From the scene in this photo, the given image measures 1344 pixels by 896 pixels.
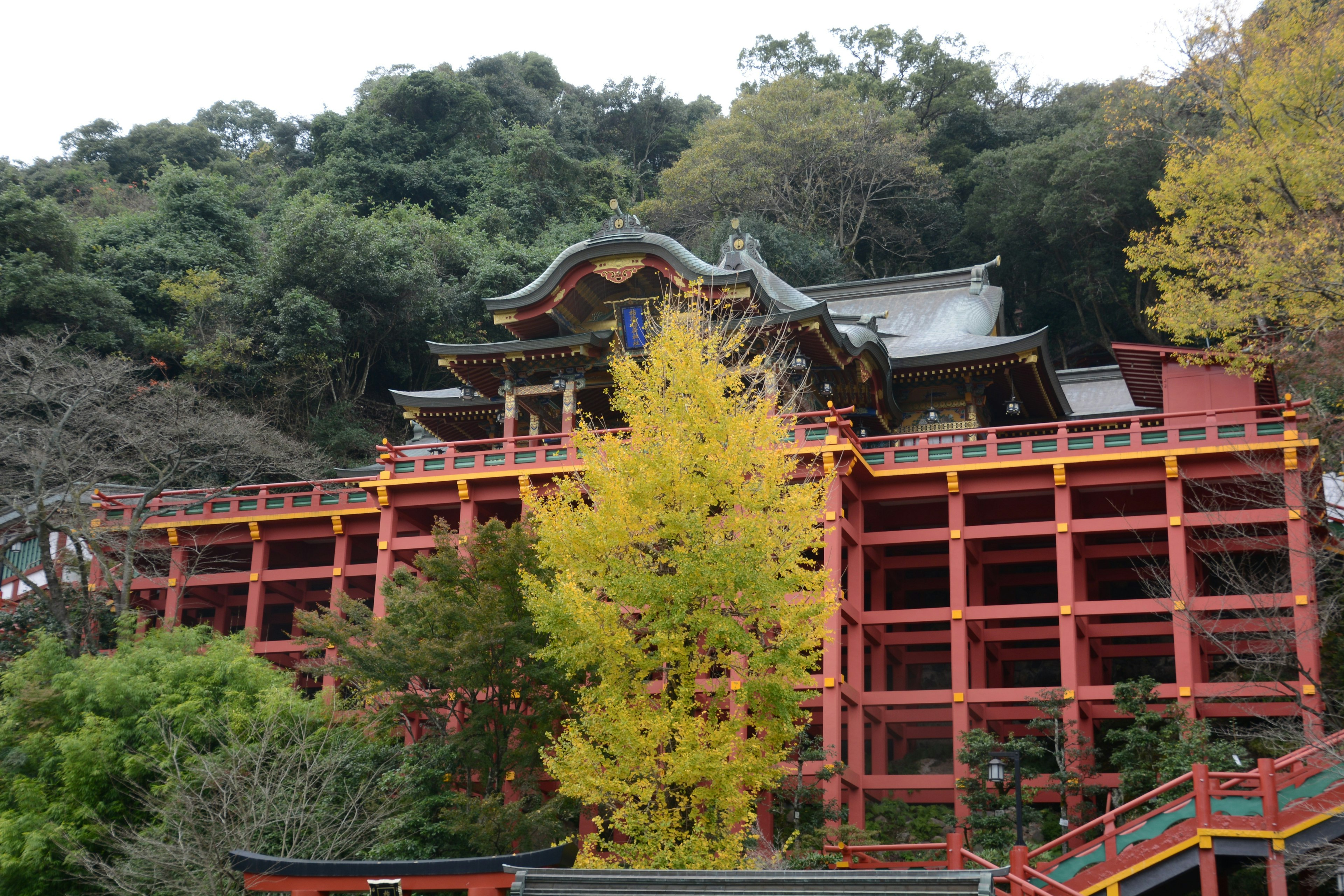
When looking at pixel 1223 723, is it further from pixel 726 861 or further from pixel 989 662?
pixel 726 861

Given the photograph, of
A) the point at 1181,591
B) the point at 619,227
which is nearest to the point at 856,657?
the point at 1181,591

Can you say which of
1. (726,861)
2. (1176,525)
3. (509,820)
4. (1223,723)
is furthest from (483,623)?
(1223,723)

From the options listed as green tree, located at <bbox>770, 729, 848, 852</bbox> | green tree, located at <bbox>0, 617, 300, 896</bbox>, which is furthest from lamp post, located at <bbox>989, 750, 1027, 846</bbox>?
green tree, located at <bbox>0, 617, 300, 896</bbox>

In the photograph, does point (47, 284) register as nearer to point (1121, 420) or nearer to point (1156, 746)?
point (1121, 420)

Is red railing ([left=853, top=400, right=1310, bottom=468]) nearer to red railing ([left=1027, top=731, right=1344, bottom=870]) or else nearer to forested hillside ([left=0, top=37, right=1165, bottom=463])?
red railing ([left=1027, top=731, right=1344, bottom=870])

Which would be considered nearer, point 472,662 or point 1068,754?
point 472,662

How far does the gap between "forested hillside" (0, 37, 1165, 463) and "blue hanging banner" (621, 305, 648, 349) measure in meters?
11.2

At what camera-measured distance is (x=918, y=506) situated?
2122 centimetres

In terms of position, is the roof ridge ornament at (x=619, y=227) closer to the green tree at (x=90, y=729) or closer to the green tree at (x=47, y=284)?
the green tree at (x=90, y=729)

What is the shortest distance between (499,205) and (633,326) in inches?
782

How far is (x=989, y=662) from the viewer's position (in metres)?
21.5

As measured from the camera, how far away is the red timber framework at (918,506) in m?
17.6

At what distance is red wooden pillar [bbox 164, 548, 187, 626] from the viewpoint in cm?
2205

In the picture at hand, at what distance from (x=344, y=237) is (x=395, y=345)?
12.6ft
